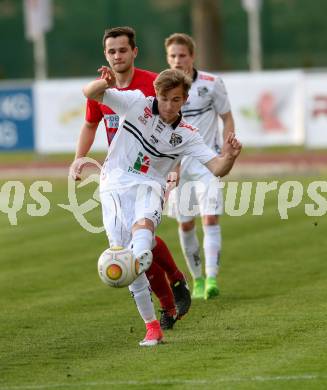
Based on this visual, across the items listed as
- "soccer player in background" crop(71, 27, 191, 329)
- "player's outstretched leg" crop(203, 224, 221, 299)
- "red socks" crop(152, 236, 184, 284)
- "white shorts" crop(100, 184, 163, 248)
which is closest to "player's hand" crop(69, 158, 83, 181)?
"soccer player in background" crop(71, 27, 191, 329)

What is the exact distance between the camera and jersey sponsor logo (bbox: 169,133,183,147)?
28.3 feet

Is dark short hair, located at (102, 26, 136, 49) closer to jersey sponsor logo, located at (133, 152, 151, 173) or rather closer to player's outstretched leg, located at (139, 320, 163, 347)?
jersey sponsor logo, located at (133, 152, 151, 173)

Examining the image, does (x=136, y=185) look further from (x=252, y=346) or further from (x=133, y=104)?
(x=252, y=346)

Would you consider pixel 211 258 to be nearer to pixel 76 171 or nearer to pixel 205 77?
pixel 205 77

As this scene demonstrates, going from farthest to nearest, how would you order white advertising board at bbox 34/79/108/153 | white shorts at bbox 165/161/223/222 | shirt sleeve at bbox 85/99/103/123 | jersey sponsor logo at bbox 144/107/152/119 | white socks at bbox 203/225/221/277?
white advertising board at bbox 34/79/108/153 < white shorts at bbox 165/161/223/222 < white socks at bbox 203/225/221/277 < shirt sleeve at bbox 85/99/103/123 < jersey sponsor logo at bbox 144/107/152/119

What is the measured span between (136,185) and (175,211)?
9.80 feet

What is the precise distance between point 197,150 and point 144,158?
15.6 inches

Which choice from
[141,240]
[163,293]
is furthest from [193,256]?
[141,240]

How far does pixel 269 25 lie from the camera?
37.2 meters

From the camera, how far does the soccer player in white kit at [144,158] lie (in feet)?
27.8

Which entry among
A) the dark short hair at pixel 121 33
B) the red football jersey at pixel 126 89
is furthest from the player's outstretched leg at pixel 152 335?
the dark short hair at pixel 121 33

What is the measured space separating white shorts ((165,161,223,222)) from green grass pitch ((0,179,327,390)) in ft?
2.70

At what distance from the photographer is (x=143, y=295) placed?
28.2 feet

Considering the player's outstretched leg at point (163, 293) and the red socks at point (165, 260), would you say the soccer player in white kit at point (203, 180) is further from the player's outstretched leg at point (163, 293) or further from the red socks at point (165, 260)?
the player's outstretched leg at point (163, 293)
